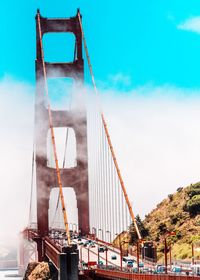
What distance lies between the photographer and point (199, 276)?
38.0 meters

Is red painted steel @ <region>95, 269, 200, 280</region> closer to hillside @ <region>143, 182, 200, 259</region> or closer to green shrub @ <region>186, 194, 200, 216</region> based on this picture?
hillside @ <region>143, 182, 200, 259</region>

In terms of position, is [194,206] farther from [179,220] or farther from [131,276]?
[131,276]

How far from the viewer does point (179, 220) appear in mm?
100625

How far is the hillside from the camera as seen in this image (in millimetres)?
85875

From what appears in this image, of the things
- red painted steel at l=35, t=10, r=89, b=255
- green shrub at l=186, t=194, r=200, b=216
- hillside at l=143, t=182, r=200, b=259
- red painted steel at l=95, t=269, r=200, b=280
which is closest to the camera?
red painted steel at l=95, t=269, r=200, b=280

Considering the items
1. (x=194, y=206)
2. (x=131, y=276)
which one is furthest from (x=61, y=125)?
(x=131, y=276)

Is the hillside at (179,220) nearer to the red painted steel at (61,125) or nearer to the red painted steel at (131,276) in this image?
the red painted steel at (61,125)

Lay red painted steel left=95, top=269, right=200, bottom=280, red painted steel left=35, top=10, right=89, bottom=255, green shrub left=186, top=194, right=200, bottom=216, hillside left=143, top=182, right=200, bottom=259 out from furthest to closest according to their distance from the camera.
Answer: green shrub left=186, top=194, right=200, bottom=216 → hillside left=143, top=182, right=200, bottom=259 → red painted steel left=35, top=10, right=89, bottom=255 → red painted steel left=95, top=269, right=200, bottom=280

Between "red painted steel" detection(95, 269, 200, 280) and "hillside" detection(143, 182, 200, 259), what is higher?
"hillside" detection(143, 182, 200, 259)

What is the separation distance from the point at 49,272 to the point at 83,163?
18.2 metres

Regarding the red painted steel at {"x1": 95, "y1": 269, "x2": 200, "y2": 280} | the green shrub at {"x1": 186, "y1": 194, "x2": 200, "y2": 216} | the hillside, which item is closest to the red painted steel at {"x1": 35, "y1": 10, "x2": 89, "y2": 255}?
the hillside

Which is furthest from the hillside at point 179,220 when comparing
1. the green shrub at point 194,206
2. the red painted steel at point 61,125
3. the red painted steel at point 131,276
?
the red painted steel at point 131,276

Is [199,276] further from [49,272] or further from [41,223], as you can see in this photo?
[41,223]

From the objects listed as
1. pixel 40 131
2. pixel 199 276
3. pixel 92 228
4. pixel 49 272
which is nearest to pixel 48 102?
pixel 40 131
